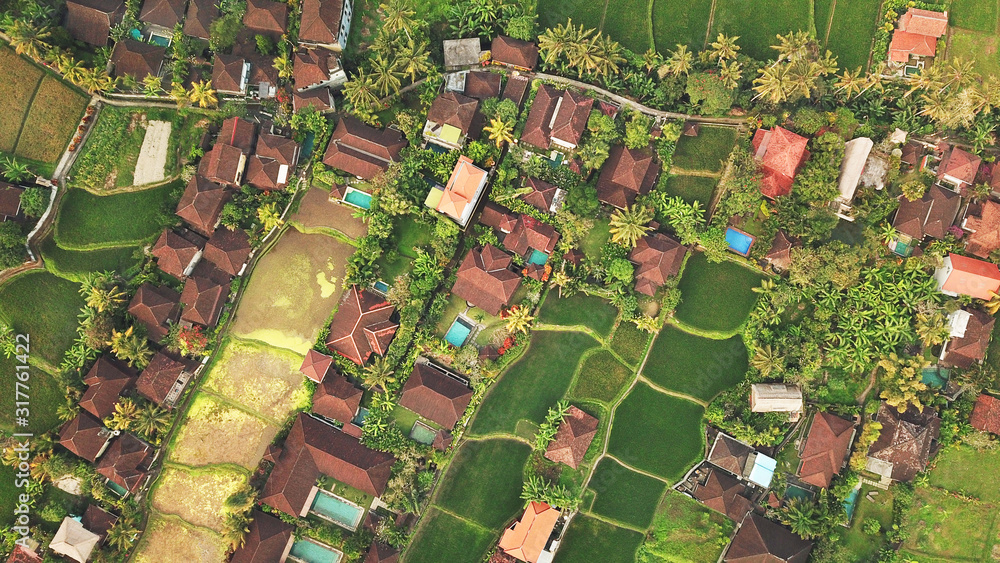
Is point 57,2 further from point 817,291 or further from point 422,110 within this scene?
point 817,291

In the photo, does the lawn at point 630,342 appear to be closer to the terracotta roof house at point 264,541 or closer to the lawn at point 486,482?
the lawn at point 486,482

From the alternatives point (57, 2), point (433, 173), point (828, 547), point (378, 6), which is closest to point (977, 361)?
point (828, 547)

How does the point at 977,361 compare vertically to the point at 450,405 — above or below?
above

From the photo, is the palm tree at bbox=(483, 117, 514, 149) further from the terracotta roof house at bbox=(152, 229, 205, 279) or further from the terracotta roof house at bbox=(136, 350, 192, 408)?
the terracotta roof house at bbox=(136, 350, 192, 408)

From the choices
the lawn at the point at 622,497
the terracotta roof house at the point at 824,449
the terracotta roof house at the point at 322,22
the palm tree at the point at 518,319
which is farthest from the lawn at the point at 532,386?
the terracotta roof house at the point at 322,22

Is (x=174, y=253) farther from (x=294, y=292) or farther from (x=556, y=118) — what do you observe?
(x=556, y=118)

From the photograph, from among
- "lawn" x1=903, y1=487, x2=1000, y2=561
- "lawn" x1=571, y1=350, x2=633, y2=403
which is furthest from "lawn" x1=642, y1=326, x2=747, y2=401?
"lawn" x1=903, y1=487, x2=1000, y2=561

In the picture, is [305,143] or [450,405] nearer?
[450,405]
